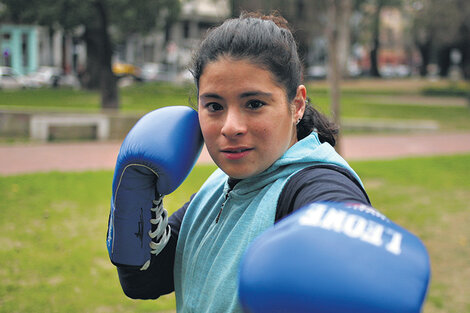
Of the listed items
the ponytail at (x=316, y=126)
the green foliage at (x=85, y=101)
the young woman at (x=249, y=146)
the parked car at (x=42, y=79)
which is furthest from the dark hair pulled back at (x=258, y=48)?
the parked car at (x=42, y=79)

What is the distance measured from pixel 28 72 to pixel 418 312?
36156 millimetres

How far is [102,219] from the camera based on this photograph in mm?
5508

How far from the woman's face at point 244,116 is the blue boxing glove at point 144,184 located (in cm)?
22

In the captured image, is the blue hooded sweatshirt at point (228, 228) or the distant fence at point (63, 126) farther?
the distant fence at point (63, 126)

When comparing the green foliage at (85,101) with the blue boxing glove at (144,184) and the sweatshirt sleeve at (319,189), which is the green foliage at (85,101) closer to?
the blue boxing glove at (144,184)

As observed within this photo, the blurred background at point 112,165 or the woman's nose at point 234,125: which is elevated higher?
the woman's nose at point 234,125

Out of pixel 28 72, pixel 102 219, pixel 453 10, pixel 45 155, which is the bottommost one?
pixel 28 72

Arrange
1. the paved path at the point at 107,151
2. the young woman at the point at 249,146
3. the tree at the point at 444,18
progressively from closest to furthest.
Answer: the young woman at the point at 249,146 < the paved path at the point at 107,151 < the tree at the point at 444,18

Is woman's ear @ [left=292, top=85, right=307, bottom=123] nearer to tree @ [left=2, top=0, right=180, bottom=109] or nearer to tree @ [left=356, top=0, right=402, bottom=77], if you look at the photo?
tree @ [left=2, top=0, right=180, bottom=109]

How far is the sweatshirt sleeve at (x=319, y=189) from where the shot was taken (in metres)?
1.20

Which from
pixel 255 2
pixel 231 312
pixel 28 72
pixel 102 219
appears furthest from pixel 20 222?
pixel 28 72

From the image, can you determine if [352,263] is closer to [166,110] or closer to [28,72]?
[166,110]

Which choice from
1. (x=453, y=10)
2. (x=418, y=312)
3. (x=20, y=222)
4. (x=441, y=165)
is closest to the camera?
(x=418, y=312)

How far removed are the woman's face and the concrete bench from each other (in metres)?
10.1
